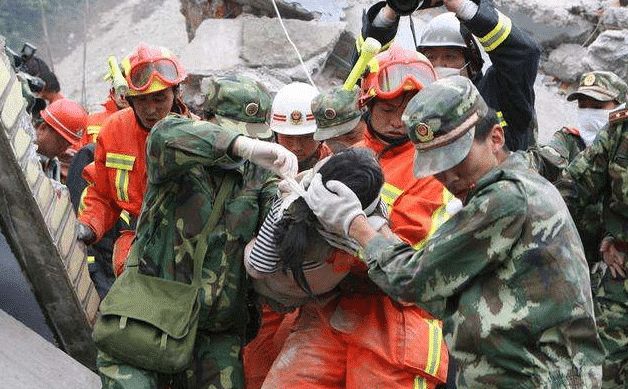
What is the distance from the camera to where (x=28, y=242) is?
4871 millimetres

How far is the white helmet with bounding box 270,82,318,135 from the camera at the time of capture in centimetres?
466

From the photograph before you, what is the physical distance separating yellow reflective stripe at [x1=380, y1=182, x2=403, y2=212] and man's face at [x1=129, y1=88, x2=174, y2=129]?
1517 mm

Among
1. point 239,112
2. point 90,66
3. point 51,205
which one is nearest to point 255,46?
point 51,205

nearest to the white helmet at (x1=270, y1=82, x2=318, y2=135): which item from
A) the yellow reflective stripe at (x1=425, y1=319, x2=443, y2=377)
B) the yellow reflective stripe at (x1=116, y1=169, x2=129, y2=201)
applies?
the yellow reflective stripe at (x1=116, y1=169, x2=129, y2=201)

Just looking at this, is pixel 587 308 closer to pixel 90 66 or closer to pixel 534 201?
pixel 534 201

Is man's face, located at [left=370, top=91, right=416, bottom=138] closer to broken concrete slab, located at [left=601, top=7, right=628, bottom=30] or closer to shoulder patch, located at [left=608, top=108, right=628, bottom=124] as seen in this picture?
shoulder patch, located at [left=608, top=108, right=628, bottom=124]

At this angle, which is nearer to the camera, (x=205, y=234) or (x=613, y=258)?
(x=205, y=234)

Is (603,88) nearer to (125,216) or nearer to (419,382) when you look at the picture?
(419,382)

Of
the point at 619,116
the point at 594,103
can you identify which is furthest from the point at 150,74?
the point at 594,103

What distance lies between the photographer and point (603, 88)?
582 cm

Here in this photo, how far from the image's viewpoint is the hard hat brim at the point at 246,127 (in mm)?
4070

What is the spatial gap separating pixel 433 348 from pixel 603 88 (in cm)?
266

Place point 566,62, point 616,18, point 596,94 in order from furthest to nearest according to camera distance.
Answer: point 566,62
point 616,18
point 596,94

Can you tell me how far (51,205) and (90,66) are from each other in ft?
30.4
